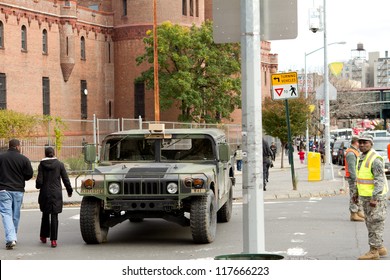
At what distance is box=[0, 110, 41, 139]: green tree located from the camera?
126 ft

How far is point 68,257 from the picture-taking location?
12.2 meters

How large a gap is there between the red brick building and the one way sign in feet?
105

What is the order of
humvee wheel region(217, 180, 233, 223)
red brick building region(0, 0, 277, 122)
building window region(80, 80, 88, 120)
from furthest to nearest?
building window region(80, 80, 88, 120), red brick building region(0, 0, 277, 122), humvee wheel region(217, 180, 233, 223)

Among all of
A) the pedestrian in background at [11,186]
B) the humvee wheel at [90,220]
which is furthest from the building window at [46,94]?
the humvee wheel at [90,220]

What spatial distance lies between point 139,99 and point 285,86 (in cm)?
4127

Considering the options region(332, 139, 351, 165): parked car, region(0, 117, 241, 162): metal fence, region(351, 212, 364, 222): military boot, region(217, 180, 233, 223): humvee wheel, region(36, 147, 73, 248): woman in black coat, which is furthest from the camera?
region(332, 139, 351, 165): parked car

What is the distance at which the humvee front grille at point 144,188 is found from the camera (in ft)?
42.3

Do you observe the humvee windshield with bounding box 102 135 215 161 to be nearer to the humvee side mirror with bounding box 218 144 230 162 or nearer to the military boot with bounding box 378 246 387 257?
the humvee side mirror with bounding box 218 144 230 162

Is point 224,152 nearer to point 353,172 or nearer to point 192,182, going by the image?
point 192,182

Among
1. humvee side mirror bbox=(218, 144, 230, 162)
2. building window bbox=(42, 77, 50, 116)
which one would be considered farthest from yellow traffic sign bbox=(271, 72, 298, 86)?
building window bbox=(42, 77, 50, 116)

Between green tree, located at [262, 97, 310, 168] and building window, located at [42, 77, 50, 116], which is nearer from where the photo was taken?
green tree, located at [262, 97, 310, 168]

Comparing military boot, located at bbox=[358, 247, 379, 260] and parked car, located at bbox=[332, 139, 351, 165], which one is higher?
military boot, located at bbox=[358, 247, 379, 260]

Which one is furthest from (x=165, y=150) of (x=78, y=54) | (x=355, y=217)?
(x=78, y=54)

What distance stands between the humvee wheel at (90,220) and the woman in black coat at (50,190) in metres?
0.48
